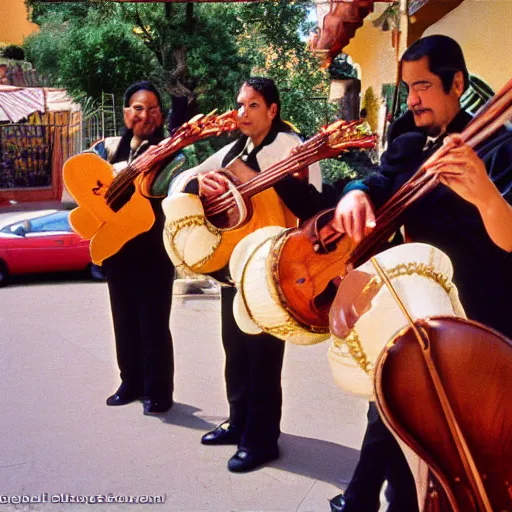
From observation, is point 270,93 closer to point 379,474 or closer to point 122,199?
point 122,199

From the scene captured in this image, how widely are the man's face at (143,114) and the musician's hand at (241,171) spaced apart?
0.50 metres

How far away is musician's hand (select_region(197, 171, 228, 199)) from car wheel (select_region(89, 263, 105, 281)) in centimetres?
118

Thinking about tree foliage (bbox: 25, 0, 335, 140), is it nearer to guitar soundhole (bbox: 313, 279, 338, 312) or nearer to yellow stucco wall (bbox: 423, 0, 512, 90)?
yellow stucco wall (bbox: 423, 0, 512, 90)

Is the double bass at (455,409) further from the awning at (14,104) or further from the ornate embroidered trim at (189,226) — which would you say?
the awning at (14,104)

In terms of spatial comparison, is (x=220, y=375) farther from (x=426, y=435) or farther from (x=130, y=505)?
(x=426, y=435)

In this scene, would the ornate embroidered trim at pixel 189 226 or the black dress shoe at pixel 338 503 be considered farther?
the ornate embroidered trim at pixel 189 226

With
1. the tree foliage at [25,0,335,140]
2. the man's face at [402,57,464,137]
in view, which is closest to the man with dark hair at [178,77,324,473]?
the tree foliage at [25,0,335,140]

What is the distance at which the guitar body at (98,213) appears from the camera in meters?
2.74

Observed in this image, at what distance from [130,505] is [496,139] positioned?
1.52 meters

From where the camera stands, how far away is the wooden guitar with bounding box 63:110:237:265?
261 cm

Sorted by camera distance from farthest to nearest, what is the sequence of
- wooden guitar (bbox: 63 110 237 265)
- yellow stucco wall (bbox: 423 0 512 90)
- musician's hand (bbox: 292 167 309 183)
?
wooden guitar (bbox: 63 110 237 265) → musician's hand (bbox: 292 167 309 183) → yellow stucco wall (bbox: 423 0 512 90)

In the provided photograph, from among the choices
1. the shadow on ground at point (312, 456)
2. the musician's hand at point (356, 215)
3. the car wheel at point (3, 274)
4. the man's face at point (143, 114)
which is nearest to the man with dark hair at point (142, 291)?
the man's face at point (143, 114)

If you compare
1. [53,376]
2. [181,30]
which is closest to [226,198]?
[181,30]

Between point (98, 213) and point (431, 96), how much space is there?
5.07ft
